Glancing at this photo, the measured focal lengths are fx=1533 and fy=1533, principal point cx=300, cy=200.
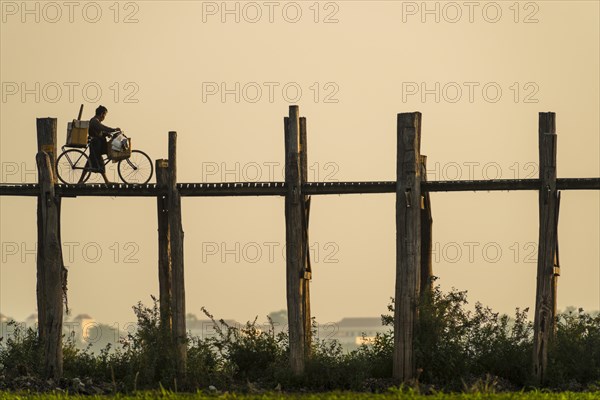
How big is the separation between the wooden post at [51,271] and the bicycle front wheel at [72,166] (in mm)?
→ 1161

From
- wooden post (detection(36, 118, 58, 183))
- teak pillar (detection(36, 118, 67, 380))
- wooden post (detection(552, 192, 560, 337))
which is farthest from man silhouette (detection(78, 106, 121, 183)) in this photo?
wooden post (detection(552, 192, 560, 337))

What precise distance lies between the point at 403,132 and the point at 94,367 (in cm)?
716

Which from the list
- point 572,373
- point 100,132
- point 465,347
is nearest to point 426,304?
point 465,347

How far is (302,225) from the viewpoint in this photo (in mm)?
28297

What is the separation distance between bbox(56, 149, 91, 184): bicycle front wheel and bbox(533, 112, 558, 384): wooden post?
8.83 m

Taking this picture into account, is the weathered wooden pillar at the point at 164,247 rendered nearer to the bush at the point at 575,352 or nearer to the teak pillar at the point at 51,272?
the teak pillar at the point at 51,272

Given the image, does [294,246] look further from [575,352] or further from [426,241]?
[575,352]

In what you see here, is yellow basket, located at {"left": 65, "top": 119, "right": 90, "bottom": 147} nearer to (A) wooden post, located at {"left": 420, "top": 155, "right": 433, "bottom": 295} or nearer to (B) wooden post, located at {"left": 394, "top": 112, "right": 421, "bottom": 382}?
(B) wooden post, located at {"left": 394, "top": 112, "right": 421, "bottom": 382}

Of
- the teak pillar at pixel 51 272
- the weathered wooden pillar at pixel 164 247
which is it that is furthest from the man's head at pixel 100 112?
the weathered wooden pillar at pixel 164 247

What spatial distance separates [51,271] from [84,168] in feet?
8.13

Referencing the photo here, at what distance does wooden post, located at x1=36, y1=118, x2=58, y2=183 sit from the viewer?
29453 mm

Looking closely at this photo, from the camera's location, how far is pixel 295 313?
27.7 meters

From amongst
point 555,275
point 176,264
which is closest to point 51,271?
point 176,264

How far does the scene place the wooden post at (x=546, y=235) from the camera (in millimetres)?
27516
